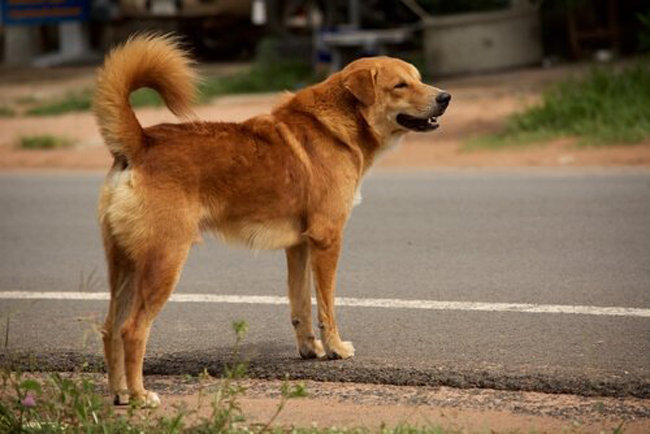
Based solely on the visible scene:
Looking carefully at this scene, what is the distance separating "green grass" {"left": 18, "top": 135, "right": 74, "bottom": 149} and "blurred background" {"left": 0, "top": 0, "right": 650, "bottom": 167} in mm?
16

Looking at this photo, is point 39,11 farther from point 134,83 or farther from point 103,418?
point 103,418

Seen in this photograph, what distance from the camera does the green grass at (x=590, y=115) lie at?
1248 cm

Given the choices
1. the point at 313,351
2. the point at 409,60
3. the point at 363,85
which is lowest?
the point at 409,60

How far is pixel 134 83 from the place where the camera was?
Answer: 525cm

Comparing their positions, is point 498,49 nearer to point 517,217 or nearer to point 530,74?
point 530,74

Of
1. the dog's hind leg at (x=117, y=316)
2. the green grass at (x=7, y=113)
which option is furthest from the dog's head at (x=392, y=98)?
the green grass at (x=7, y=113)

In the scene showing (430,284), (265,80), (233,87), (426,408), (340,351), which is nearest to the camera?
(426,408)

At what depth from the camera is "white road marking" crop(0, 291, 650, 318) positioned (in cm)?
644

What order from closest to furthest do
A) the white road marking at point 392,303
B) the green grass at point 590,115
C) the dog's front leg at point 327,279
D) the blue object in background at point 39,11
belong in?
1. the dog's front leg at point 327,279
2. the white road marking at point 392,303
3. the green grass at point 590,115
4. the blue object in background at point 39,11

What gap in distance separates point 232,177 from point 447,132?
9041 millimetres

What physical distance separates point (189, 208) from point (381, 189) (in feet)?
18.8

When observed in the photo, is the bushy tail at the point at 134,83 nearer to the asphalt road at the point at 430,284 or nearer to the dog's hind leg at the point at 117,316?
the dog's hind leg at the point at 117,316

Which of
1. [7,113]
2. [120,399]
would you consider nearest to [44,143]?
[7,113]

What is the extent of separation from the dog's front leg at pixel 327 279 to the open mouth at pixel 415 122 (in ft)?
2.05
